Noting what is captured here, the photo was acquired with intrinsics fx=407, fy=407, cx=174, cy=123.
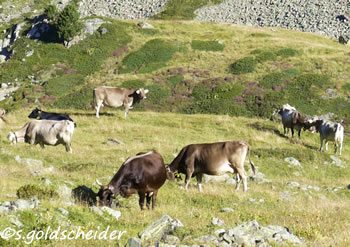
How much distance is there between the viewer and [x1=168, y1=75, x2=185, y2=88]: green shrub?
49.0m

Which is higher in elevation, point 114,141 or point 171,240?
point 171,240

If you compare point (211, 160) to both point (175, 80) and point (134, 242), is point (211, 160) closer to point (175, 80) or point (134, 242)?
point (134, 242)

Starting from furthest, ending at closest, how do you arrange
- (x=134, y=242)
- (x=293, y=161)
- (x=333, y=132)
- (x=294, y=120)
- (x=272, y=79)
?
(x=272, y=79), (x=294, y=120), (x=333, y=132), (x=293, y=161), (x=134, y=242)

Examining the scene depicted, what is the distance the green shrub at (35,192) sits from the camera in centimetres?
1157

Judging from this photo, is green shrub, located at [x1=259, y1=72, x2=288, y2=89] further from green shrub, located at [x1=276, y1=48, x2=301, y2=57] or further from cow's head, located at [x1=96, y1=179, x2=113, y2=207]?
cow's head, located at [x1=96, y1=179, x2=113, y2=207]

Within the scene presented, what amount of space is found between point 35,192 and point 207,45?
172 feet

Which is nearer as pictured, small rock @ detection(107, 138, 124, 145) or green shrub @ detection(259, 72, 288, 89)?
small rock @ detection(107, 138, 124, 145)

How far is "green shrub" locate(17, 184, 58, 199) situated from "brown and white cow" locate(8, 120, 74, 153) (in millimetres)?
10668

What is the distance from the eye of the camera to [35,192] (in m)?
11.7

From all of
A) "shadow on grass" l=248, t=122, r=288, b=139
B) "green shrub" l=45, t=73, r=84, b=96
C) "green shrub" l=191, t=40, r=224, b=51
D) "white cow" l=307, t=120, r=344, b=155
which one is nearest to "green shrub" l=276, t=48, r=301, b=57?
"green shrub" l=191, t=40, r=224, b=51

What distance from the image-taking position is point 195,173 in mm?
17453

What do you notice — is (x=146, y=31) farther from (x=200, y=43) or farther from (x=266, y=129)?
(x=266, y=129)

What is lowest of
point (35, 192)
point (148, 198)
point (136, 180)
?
point (148, 198)

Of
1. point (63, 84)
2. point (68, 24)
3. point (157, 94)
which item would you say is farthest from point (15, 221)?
point (68, 24)
